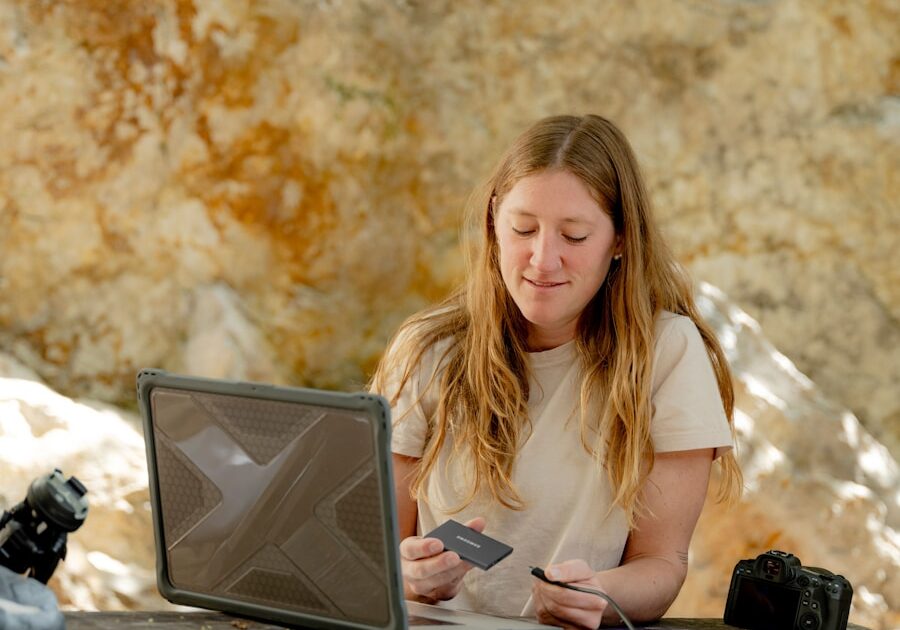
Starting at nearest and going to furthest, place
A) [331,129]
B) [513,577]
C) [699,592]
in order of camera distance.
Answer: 1. [513,577]
2. [699,592]
3. [331,129]

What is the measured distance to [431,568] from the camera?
1462 millimetres

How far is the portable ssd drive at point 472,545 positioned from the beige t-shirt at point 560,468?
9.5 inches

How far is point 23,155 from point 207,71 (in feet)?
1.46

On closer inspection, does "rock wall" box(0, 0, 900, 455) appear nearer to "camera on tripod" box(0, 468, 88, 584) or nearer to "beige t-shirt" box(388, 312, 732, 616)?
"beige t-shirt" box(388, 312, 732, 616)

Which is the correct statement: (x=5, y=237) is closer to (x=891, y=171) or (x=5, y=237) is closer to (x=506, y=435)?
(x=506, y=435)

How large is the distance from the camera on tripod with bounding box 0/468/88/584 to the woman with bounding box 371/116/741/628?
21.0 inches

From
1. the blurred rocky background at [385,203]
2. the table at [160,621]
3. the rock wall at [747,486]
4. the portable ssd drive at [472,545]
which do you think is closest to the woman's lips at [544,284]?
the portable ssd drive at [472,545]

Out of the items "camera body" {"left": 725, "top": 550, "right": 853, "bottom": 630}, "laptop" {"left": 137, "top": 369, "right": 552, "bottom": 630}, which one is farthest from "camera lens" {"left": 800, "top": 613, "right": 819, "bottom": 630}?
"laptop" {"left": 137, "top": 369, "right": 552, "bottom": 630}

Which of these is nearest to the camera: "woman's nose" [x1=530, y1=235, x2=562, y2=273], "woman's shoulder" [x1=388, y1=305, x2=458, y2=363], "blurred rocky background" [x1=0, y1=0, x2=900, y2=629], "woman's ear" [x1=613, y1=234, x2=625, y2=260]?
"woman's nose" [x1=530, y1=235, x2=562, y2=273]

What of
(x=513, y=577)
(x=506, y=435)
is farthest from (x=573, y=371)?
(x=513, y=577)

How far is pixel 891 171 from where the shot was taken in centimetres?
316

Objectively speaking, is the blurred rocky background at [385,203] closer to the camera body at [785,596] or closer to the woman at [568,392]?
the woman at [568,392]

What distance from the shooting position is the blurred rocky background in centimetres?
275

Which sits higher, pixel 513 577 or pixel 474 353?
pixel 474 353
